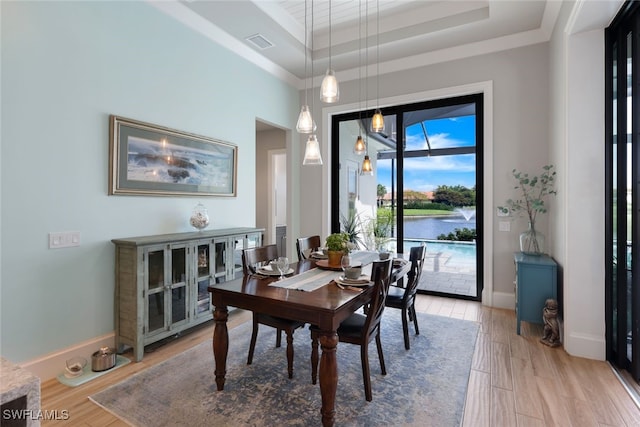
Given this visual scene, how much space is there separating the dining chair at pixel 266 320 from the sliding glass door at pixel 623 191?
2425 mm

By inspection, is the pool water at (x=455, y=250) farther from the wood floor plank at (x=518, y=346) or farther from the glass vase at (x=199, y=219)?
the glass vase at (x=199, y=219)

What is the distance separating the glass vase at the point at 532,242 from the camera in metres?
3.44

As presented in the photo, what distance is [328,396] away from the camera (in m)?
1.80

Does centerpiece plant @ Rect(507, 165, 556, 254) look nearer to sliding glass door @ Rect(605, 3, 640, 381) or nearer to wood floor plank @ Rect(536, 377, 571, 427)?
sliding glass door @ Rect(605, 3, 640, 381)

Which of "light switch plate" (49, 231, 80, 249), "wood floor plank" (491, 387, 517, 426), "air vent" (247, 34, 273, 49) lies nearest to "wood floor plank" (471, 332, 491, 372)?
"wood floor plank" (491, 387, 517, 426)

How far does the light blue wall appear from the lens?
222 cm

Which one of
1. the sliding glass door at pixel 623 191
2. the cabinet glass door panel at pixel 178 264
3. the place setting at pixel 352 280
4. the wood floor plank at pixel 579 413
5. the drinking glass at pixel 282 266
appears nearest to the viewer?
the wood floor plank at pixel 579 413

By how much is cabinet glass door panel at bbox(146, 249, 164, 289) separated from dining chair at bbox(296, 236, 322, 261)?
1.28 meters

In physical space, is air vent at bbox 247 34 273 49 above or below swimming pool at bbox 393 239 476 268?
above

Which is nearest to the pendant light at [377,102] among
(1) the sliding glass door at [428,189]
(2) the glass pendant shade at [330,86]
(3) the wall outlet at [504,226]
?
(1) the sliding glass door at [428,189]

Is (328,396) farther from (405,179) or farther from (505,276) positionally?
(405,179)

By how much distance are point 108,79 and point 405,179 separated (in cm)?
366

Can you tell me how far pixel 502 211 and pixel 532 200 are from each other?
327mm

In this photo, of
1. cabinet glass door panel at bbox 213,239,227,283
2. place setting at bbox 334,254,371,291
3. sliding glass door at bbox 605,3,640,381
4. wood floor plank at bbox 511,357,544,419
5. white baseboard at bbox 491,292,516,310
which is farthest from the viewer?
white baseboard at bbox 491,292,516,310
